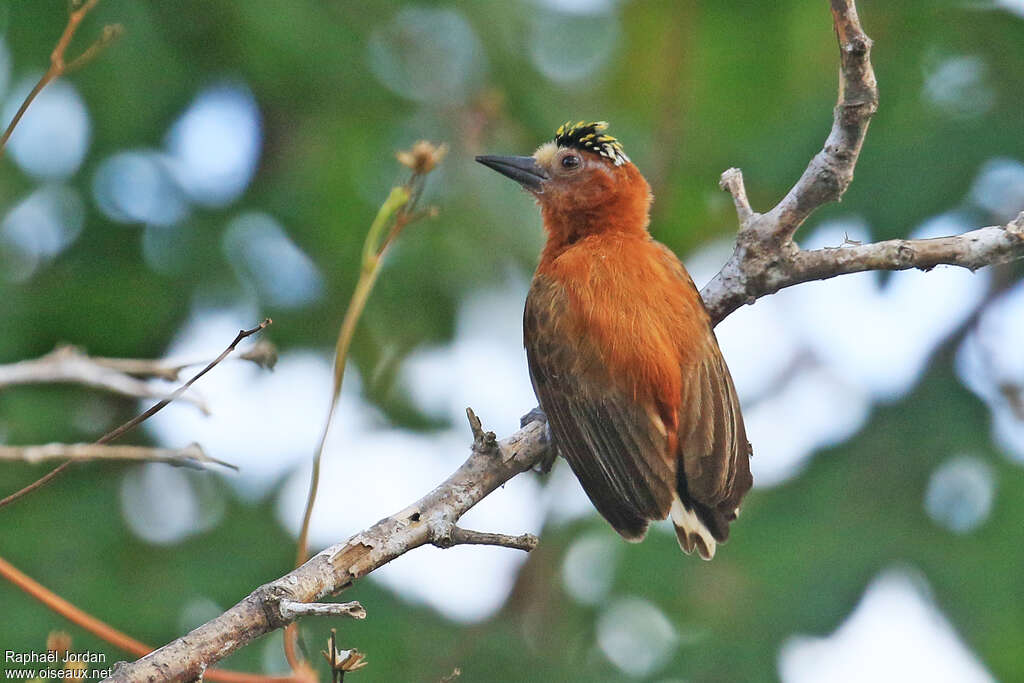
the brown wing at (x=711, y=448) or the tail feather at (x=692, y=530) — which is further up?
the brown wing at (x=711, y=448)

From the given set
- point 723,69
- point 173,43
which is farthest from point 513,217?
point 173,43

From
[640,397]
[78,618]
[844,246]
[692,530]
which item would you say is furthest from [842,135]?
[78,618]

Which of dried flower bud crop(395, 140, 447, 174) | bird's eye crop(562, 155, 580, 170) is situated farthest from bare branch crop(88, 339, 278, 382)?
bird's eye crop(562, 155, 580, 170)

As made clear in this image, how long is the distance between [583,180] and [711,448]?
1.40m

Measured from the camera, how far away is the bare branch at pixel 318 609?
7.35 ft

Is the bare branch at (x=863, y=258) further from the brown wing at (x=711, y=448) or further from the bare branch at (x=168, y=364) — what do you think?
the bare branch at (x=168, y=364)

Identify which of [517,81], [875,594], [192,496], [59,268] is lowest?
[875,594]

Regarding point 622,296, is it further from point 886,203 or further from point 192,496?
point 192,496

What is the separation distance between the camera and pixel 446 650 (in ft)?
15.9

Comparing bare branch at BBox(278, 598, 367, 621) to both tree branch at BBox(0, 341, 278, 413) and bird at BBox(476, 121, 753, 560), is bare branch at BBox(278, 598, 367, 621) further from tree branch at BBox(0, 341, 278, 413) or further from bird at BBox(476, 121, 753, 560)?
bird at BBox(476, 121, 753, 560)

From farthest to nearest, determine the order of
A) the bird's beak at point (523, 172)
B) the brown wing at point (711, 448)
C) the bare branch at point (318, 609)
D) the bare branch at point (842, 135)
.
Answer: the bird's beak at point (523, 172), the brown wing at point (711, 448), the bare branch at point (842, 135), the bare branch at point (318, 609)

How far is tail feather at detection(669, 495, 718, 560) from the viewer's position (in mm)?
3914

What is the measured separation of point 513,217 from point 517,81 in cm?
69

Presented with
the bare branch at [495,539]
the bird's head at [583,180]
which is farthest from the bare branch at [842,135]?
the bare branch at [495,539]
